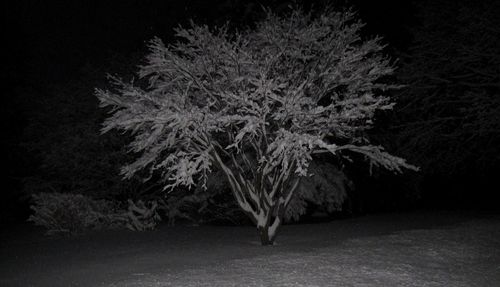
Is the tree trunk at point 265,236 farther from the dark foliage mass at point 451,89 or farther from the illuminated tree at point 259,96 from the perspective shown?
the dark foliage mass at point 451,89

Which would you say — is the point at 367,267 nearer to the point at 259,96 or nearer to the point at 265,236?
the point at 265,236

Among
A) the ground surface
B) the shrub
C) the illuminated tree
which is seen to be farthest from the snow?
the shrub

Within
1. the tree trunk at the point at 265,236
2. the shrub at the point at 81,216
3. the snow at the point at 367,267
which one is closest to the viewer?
the snow at the point at 367,267

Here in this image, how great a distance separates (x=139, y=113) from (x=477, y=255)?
7444 millimetres

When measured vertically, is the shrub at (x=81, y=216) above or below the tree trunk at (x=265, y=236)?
above

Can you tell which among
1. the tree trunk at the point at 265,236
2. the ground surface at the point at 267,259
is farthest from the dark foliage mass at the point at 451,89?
the tree trunk at the point at 265,236

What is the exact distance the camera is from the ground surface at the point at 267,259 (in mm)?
7332

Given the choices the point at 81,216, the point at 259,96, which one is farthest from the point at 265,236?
the point at 81,216

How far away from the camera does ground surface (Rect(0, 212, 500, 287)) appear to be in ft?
24.1

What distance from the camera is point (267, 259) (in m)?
8.88

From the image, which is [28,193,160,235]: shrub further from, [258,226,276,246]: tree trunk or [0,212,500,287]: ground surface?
[258,226,276,246]: tree trunk

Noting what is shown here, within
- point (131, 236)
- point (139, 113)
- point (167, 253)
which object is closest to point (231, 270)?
point (167, 253)

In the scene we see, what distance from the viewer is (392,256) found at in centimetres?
886

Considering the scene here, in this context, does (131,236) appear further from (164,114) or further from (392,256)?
(392,256)
